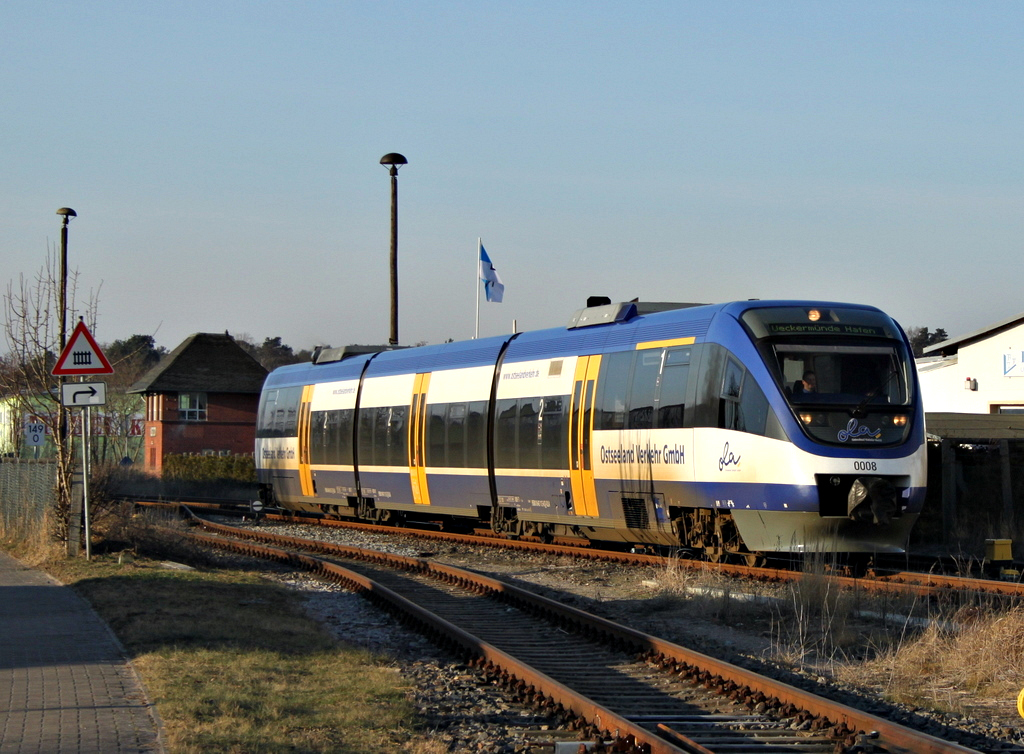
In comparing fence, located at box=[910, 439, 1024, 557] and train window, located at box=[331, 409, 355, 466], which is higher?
train window, located at box=[331, 409, 355, 466]

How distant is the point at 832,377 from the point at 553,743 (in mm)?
8781

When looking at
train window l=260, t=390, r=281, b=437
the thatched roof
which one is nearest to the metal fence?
train window l=260, t=390, r=281, b=437

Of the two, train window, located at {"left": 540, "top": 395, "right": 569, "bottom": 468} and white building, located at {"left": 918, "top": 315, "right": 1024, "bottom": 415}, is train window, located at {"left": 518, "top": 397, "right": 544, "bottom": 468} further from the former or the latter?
white building, located at {"left": 918, "top": 315, "right": 1024, "bottom": 415}

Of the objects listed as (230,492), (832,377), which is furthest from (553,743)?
(230,492)

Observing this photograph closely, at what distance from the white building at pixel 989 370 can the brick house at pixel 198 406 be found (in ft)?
150

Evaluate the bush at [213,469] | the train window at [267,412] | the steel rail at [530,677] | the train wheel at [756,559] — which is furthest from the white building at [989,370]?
the bush at [213,469]

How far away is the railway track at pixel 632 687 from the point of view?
7.11 meters

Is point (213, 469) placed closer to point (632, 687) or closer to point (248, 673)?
point (248, 673)

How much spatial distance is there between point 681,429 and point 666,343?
4.42ft

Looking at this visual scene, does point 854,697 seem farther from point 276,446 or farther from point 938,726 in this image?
point 276,446

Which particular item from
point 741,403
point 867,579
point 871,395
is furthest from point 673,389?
→ point 867,579

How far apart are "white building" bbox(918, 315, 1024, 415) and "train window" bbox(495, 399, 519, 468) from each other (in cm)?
1504

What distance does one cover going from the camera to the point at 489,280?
111 feet

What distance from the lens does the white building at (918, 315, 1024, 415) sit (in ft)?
103
